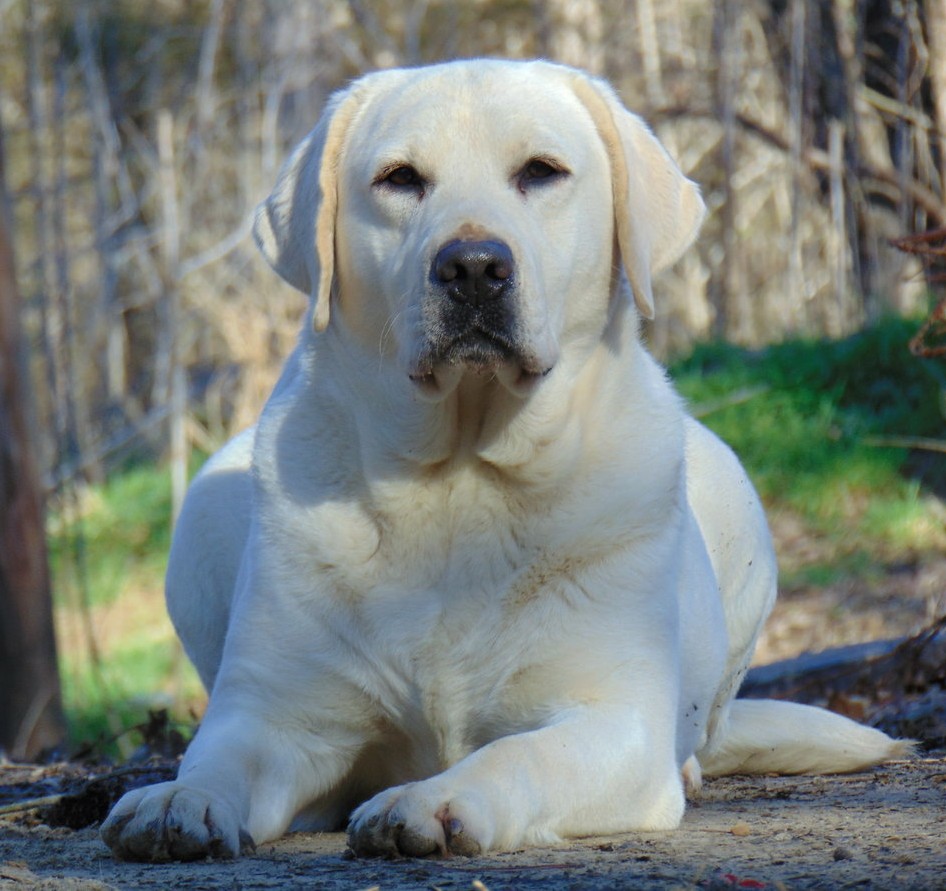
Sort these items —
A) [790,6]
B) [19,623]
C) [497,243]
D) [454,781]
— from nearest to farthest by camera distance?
[454,781], [497,243], [19,623], [790,6]

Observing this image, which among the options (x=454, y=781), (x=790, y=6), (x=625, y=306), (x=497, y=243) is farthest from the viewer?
(x=790, y=6)

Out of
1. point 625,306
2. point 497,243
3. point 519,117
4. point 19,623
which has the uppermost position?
point 519,117

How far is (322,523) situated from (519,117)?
99cm

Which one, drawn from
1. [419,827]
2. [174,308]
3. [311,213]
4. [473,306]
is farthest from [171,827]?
[174,308]

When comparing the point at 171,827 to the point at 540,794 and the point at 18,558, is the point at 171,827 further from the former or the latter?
the point at 18,558

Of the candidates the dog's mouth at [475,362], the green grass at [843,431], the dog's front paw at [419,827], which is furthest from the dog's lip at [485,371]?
the green grass at [843,431]

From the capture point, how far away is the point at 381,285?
311cm

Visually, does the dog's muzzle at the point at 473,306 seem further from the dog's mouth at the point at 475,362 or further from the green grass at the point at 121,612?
the green grass at the point at 121,612

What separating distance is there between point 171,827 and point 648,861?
2.76 ft

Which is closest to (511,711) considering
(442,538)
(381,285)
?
(442,538)

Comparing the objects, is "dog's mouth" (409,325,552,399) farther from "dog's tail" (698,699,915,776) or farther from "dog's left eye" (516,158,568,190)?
"dog's tail" (698,699,915,776)

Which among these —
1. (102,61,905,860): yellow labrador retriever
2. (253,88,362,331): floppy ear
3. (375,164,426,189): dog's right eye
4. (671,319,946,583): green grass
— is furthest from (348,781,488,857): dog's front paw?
(671,319,946,583): green grass

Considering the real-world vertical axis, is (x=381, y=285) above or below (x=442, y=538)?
above

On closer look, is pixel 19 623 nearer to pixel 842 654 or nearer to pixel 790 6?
pixel 842 654
